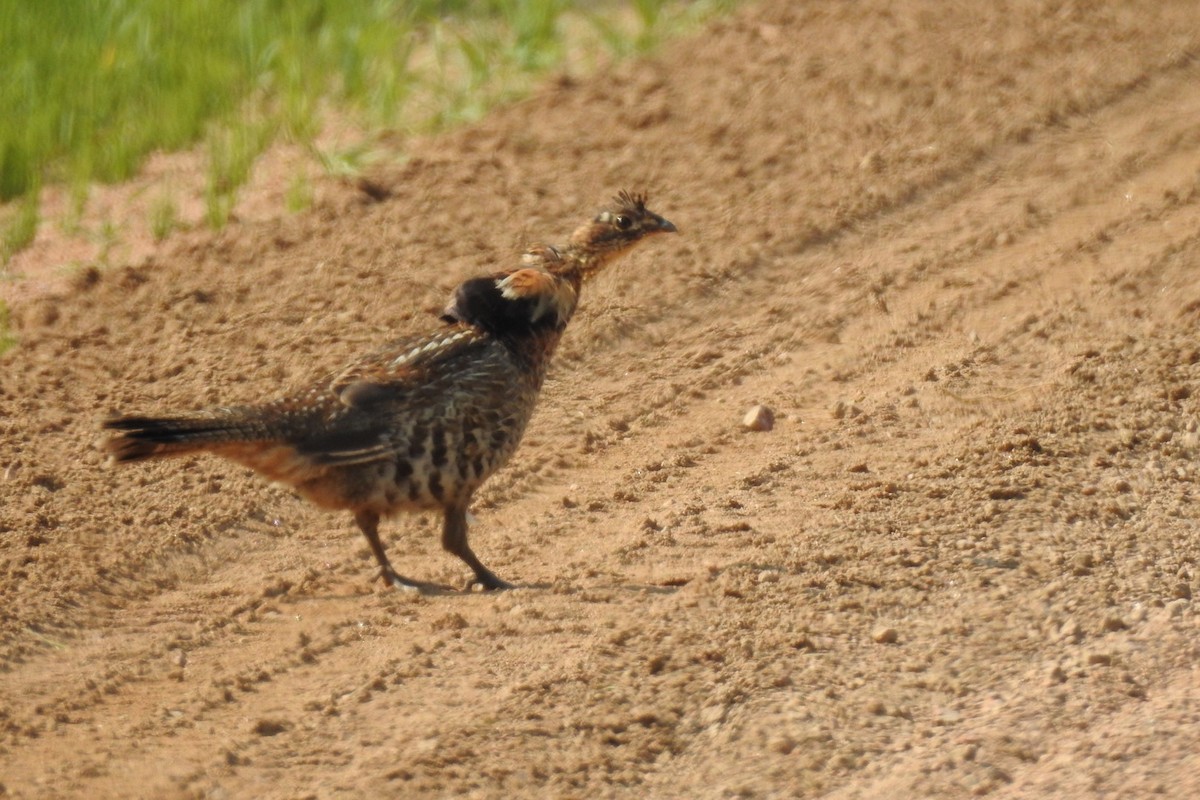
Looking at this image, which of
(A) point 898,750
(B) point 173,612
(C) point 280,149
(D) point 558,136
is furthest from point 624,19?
(A) point 898,750

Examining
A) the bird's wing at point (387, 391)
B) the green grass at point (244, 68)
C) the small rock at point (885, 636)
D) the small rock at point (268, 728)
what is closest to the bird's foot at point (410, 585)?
the bird's wing at point (387, 391)

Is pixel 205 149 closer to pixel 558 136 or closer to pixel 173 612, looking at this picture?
pixel 558 136

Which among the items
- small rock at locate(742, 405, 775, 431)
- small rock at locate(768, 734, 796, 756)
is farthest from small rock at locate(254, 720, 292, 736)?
small rock at locate(742, 405, 775, 431)

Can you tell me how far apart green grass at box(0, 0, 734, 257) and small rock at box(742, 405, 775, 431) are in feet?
12.0

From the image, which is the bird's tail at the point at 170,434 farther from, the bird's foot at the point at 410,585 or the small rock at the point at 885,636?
the small rock at the point at 885,636

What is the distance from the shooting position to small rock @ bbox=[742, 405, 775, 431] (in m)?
7.58

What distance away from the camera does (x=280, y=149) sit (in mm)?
10570

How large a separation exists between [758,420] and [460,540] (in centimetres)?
173

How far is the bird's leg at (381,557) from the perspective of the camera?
253 inches

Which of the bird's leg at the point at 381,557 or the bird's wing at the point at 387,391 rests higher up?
the bird's wing at the point at 387,391

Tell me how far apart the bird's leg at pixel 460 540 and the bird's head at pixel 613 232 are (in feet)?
4.80

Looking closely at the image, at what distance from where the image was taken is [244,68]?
11.2m

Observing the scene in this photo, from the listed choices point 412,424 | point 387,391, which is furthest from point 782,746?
point 387,391

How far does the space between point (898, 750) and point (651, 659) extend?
85 centimetres
